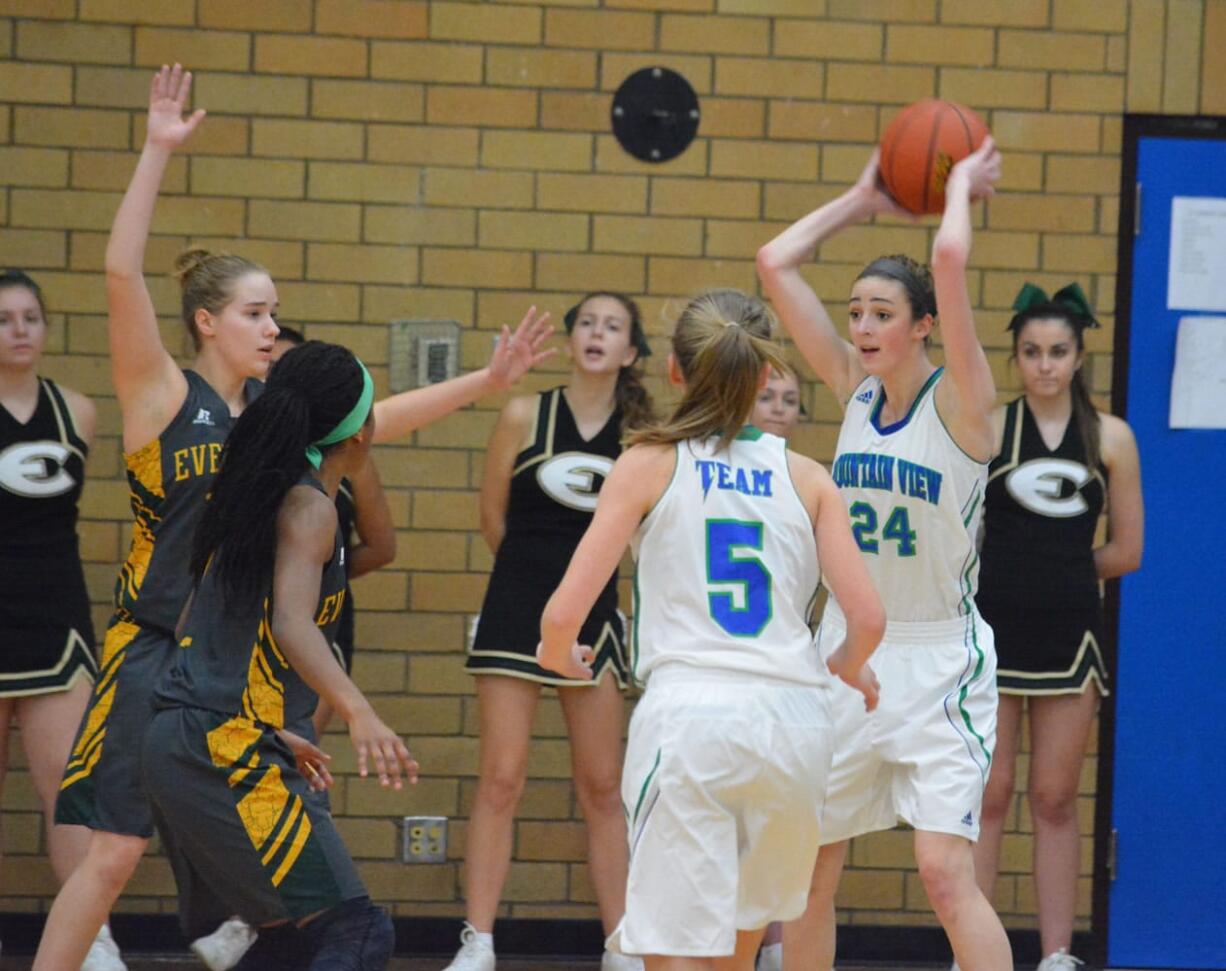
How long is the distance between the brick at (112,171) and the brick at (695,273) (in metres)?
1.60

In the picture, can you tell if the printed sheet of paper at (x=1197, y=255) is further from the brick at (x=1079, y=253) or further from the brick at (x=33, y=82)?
the brick at (x=33, y=82)

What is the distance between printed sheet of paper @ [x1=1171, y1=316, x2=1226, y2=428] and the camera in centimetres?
641

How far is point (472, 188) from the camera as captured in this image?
6355 mm

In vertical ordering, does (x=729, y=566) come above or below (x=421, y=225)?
below

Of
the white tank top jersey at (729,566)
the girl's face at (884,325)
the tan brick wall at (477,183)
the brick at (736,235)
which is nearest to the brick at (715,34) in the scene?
the tan brick wall at (477,183)

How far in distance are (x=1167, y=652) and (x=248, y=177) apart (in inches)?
138

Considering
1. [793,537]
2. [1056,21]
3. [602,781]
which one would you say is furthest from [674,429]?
[1056,21]

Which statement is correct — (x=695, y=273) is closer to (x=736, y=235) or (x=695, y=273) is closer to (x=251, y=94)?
(x=736, y=235)

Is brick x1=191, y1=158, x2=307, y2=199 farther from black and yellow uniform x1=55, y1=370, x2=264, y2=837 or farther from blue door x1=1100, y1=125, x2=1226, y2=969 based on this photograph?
blue door x1=1100, y1=125, x2=1226, y2=969

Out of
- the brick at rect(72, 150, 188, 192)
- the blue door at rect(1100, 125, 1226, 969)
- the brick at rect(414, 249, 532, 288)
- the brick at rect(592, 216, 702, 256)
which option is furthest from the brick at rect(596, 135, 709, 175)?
the blue door at rect(1100, 125, 1226, 969)

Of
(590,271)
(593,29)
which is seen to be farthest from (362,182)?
(593,29)

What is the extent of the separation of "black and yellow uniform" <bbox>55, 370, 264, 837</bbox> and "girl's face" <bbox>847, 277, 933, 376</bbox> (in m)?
1.62

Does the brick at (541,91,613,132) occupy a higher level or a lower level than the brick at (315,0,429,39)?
lower

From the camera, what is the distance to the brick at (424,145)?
633 cm
